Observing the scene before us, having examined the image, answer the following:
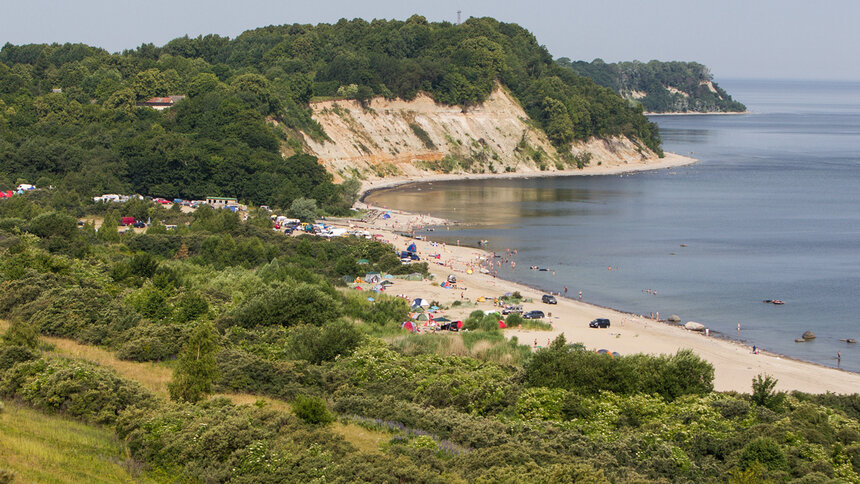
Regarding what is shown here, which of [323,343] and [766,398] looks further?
[323,343]

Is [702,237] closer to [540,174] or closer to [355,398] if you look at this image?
[540,174]

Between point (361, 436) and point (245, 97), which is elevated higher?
point (245, 97)

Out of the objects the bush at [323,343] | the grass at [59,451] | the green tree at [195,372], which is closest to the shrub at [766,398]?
the bush at [323,343]

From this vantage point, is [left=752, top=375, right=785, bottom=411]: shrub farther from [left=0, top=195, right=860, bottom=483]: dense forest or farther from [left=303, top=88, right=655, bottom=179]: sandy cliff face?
[left=303, top=88, right=655, bottom=179]: sandy cliff face

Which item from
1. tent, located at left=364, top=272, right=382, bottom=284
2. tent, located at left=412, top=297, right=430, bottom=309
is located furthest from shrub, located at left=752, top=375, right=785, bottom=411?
tent, located at left=364, top=272, right=382, bottom=284

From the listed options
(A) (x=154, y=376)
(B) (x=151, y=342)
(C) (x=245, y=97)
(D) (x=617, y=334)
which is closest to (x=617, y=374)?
(A) (x=154, y=376)

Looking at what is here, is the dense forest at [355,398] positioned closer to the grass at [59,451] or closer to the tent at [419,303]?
the grass at [59,451]

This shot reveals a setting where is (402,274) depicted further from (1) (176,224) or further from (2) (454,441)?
(2) (454,441)
